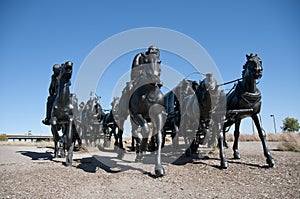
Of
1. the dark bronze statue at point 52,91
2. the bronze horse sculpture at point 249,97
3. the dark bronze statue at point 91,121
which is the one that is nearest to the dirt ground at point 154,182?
the bronze horse sculpture at point 249,97

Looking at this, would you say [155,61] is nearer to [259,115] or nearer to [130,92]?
[130,92]

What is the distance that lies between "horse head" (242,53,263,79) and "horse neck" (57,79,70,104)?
523 centimetres

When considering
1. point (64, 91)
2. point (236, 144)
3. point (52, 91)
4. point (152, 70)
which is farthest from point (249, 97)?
point (52, 91)

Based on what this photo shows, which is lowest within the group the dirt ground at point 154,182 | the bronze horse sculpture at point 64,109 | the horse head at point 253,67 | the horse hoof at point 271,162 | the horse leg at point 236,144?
the dirt ground at point 154,182

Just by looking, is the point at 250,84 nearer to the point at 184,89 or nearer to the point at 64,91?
the point at 184,89

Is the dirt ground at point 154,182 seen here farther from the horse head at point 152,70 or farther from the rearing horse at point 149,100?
the horse head at point 152,70

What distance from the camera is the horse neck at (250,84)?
22.5 feet

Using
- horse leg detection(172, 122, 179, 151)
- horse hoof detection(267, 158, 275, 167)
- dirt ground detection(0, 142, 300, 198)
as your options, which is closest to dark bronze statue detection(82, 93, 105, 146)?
horse leg detection(172, 122, 179, 151)

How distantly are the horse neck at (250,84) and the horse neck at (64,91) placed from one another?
519 cm

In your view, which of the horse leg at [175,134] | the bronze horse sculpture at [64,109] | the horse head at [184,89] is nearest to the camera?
the bronze horse sculpture at [64,109]

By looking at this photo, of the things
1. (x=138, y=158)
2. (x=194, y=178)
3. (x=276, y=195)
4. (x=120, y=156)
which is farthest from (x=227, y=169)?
(x=120, y=156)

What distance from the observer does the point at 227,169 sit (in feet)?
20.3

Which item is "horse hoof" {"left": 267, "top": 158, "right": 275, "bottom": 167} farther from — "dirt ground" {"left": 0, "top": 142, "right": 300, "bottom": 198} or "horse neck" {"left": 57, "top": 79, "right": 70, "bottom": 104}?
"horse neck" {"left": 57, "top": 79, "right": 70, "bottom": 104}

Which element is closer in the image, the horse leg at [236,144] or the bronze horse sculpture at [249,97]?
the bronze horse sculpture at [249,97]
